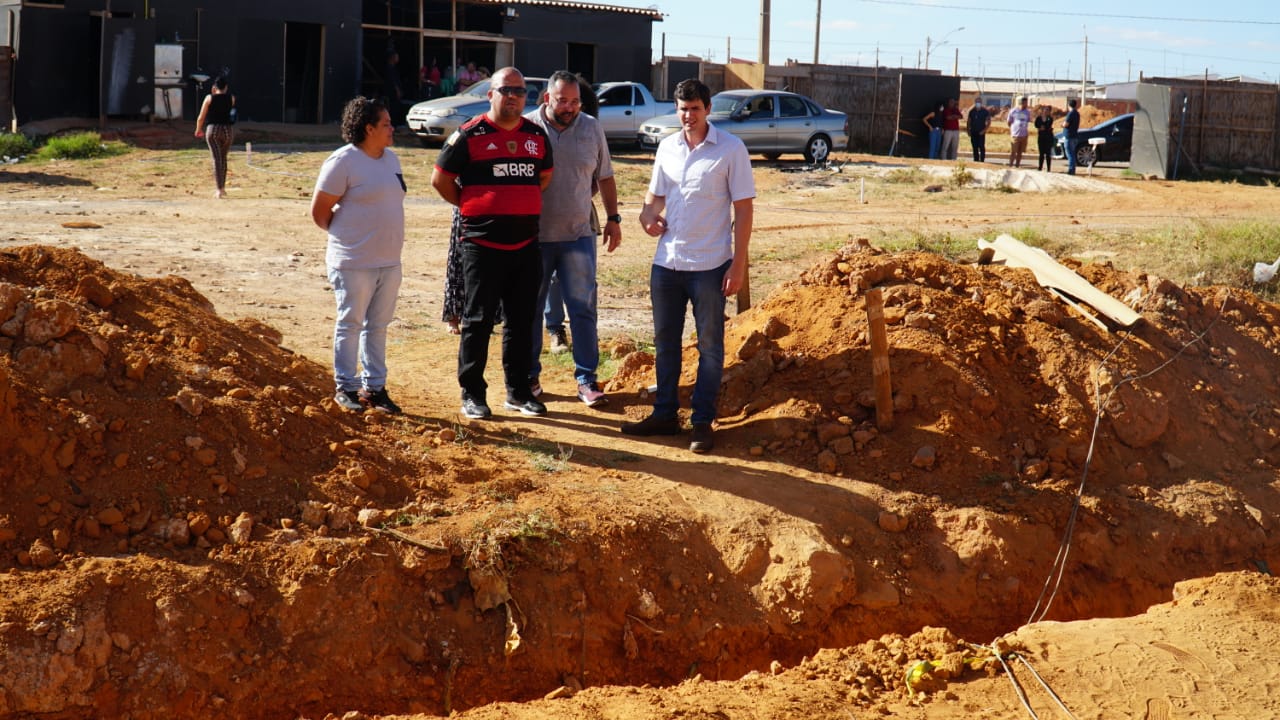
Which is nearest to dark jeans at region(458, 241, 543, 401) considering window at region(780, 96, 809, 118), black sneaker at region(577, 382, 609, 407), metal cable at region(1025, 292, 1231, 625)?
black sneaker at region(577, 382, 609, 407)

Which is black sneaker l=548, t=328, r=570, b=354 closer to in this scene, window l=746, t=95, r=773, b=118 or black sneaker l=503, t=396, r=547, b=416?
black sneaker l=503, t=396, r=547, b=416

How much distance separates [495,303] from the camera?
235 inches

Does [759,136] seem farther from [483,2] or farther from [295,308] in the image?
[295,308]

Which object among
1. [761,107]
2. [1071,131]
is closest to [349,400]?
[761,107]

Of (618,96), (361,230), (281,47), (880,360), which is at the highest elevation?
(281,47)

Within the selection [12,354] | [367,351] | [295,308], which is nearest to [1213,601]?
[367,351]

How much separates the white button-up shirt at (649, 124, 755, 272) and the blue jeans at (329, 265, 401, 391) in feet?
4.52

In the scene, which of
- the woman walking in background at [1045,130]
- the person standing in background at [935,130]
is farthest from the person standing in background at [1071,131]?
the person standing in background at [935,130]

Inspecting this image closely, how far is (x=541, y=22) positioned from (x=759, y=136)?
26.3ft

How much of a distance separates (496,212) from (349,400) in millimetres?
1191

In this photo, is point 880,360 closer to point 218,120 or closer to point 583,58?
point 218,120

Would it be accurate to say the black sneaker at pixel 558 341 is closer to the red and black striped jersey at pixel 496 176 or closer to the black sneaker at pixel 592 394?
the black sneaker at pixel 592 394

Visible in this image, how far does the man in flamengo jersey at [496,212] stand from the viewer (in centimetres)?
568

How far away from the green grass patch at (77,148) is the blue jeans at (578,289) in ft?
48.5
